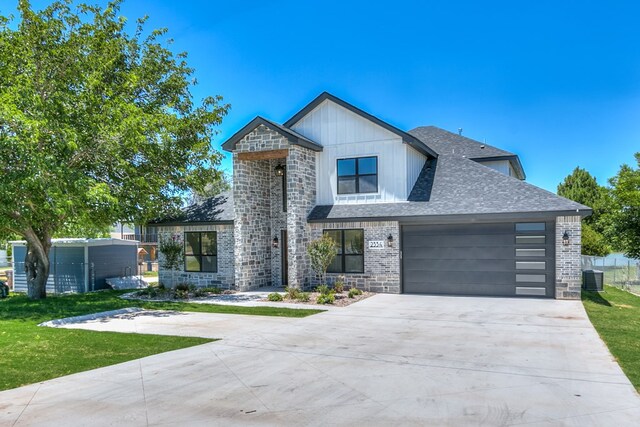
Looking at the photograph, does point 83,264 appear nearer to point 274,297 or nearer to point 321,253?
point 274,297

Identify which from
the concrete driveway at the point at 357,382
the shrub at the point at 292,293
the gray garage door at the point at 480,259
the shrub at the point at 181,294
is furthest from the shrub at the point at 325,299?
the shrub at the point at 181,294

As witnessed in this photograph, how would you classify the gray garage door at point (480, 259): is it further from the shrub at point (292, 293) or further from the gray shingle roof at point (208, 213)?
the gray shingle roof at point (208, 213)

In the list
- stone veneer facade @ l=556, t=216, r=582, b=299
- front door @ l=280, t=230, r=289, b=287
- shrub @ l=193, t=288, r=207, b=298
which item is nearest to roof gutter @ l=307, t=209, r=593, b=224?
stone veneer facade @ l=556, t=216, r=582, b=299

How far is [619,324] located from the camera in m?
10.5

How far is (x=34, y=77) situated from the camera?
583 inches

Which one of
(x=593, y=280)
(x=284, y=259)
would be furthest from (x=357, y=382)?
(x=593, y=280)

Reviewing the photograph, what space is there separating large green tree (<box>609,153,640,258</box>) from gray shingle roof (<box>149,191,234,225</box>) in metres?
18.8

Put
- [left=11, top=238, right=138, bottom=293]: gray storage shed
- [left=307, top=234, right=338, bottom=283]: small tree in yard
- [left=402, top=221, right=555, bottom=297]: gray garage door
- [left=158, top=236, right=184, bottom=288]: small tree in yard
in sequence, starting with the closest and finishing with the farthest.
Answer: [left=402, top=221, right=555, bottom=297]: gray garage door < [left=307, top=234, right=338, bottom=283]: small tree in yard < [left=158, top=236, right=184, bottom=288]: small tree in yard < [left=11, top=238, right=138, bottom=293]: gray storage shed

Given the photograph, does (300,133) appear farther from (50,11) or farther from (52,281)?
(52,281)

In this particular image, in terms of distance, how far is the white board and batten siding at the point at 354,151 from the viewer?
1653cm

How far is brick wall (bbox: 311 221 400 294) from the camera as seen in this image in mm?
15750

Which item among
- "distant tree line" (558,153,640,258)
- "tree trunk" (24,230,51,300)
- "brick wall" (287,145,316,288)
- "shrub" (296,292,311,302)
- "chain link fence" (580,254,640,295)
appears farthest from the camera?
"distant tree line" (558,153,640,258)

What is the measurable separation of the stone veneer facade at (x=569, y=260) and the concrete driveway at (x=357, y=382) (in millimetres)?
3577

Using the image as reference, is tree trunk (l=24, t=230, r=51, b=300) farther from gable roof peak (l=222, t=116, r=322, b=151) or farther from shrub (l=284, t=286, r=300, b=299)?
shrub (l=284, t=286, r=300, b=299)
